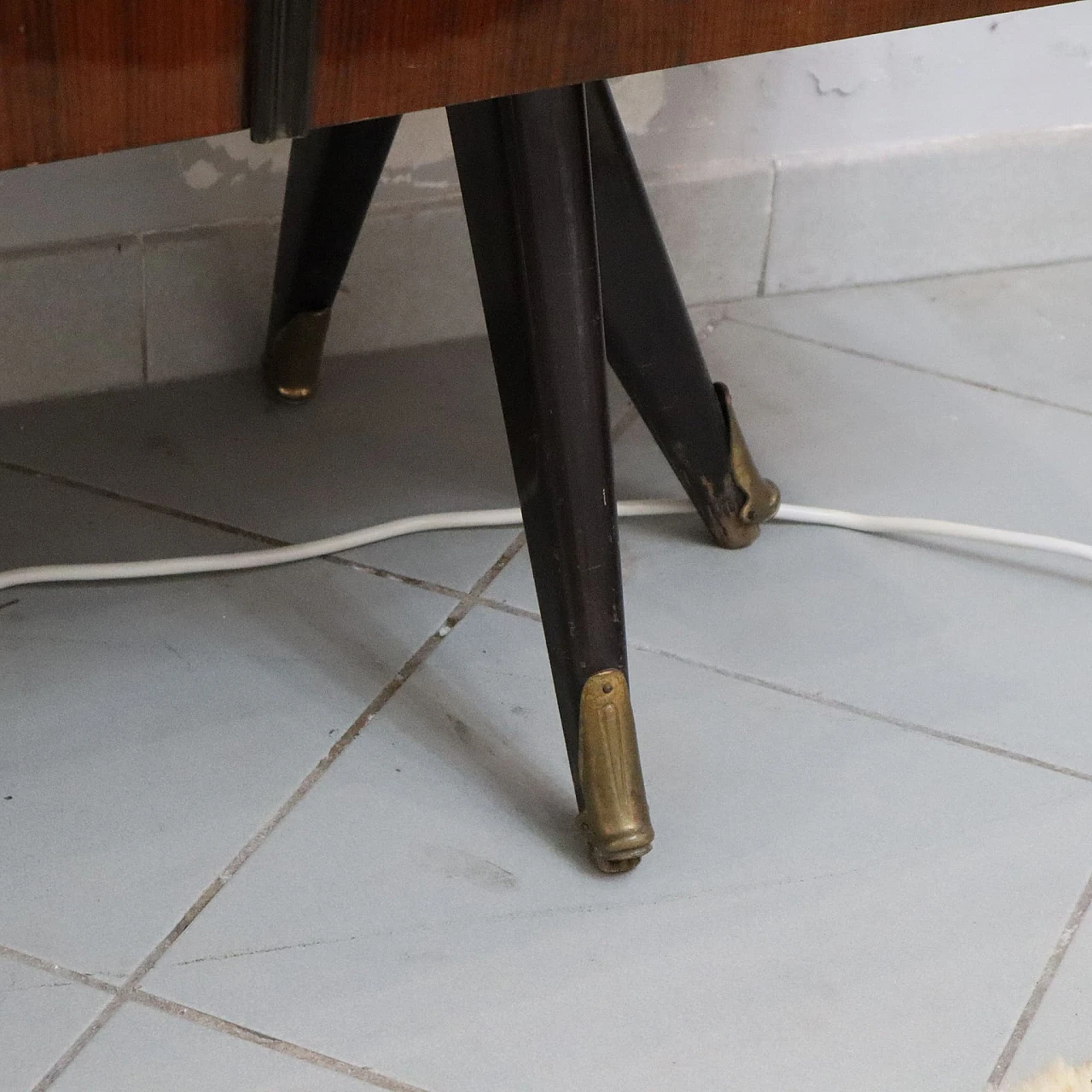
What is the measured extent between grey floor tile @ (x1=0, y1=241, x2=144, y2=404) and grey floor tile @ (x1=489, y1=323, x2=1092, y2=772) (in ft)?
1.39

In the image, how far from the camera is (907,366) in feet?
4.67

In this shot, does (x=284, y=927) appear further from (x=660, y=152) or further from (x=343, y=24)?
(x=660, y=152)

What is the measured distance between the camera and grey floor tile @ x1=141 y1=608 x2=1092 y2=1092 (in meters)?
0.76

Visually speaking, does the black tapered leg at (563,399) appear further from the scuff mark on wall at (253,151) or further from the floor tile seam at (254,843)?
the scuff mark on wall at (253,151)

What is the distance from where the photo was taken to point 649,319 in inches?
40.1

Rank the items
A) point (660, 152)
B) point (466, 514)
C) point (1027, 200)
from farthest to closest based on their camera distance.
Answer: point (1027, 200) < point (660, 152) < point (466, 514)

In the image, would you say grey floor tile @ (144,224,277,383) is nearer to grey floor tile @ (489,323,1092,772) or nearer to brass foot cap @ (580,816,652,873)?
grey floor tile @ (489,323,1092,772)

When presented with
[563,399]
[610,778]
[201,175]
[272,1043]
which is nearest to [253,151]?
[201,175]

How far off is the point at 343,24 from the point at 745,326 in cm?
96

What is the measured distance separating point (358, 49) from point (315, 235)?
2.07 ft

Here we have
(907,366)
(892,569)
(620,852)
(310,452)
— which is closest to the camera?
(620,852)

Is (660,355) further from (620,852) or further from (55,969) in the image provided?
(55,969)

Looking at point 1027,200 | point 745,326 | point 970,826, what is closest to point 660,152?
point 745,326

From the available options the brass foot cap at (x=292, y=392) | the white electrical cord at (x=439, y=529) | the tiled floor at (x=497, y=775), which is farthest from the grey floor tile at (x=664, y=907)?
the brass foot cap at (x=292, y=392)
